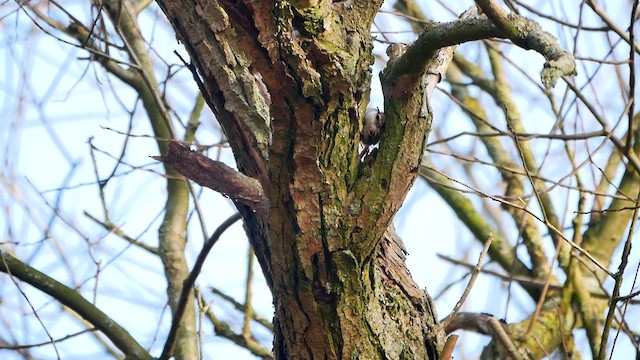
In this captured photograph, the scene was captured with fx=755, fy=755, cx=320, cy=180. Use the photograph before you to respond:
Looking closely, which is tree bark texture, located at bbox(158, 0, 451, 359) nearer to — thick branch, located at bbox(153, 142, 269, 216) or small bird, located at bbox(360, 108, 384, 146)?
small bird, located at bbox(360, 108, 384, 146)

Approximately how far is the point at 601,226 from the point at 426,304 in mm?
1854

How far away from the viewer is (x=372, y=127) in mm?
A: 1598

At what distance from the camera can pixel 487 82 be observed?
12.6 ft

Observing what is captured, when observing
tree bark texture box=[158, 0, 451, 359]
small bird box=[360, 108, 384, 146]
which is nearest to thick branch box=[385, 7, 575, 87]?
tree bark texture box=[158, 0, 451, 359]

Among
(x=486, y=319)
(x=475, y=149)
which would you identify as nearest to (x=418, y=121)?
(x=486, y=319)

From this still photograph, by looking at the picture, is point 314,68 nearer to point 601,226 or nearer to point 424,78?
point 424,78

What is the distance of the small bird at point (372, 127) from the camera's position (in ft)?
5.24

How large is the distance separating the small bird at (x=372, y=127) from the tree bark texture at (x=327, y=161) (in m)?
0.05

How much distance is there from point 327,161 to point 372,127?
17 cm

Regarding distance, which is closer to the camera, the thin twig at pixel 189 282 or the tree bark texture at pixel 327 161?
the tree bark texture at pixel 327 161

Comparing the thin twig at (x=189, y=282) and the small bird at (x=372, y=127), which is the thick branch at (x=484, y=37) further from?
the thin twig at (x=189, y=282)

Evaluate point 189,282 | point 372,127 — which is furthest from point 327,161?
point 189,282

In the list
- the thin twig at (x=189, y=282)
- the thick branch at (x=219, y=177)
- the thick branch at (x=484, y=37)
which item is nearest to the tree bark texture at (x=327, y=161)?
the thick branch at (x=484, y=37)

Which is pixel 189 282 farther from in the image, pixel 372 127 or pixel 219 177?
pixel 372 127
